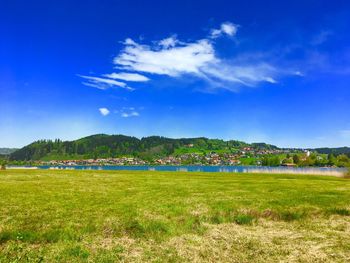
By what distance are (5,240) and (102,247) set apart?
5203 millimetres

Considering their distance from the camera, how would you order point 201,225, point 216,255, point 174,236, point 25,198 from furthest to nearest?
1. point 25,198
2. point 201,225
3. point 174,236
4. point 216,255

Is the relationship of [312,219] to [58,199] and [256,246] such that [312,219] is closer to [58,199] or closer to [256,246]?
[256,246]

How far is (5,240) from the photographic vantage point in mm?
16219

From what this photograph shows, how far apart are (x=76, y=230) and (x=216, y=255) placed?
8.30m

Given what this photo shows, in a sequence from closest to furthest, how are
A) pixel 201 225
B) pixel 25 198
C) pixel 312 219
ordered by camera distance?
pixel 201 225 < pixel 312 219 < pixel 25 198

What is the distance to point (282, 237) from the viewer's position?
60.0 feet

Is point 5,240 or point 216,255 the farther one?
point 5,240

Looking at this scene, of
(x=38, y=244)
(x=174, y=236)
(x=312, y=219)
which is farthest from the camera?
(x=312, y=219)

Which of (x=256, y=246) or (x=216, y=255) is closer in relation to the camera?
(x=216, y=255)

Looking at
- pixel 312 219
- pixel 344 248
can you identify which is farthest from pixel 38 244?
pixel 312 219

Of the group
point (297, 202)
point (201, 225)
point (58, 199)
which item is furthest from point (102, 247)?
point (297, 202)

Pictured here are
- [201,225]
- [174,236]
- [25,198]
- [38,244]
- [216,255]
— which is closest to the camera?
[216,255]

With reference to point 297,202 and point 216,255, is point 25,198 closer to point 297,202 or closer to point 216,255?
point 216,255

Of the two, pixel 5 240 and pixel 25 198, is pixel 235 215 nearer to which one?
pixel 5 240
